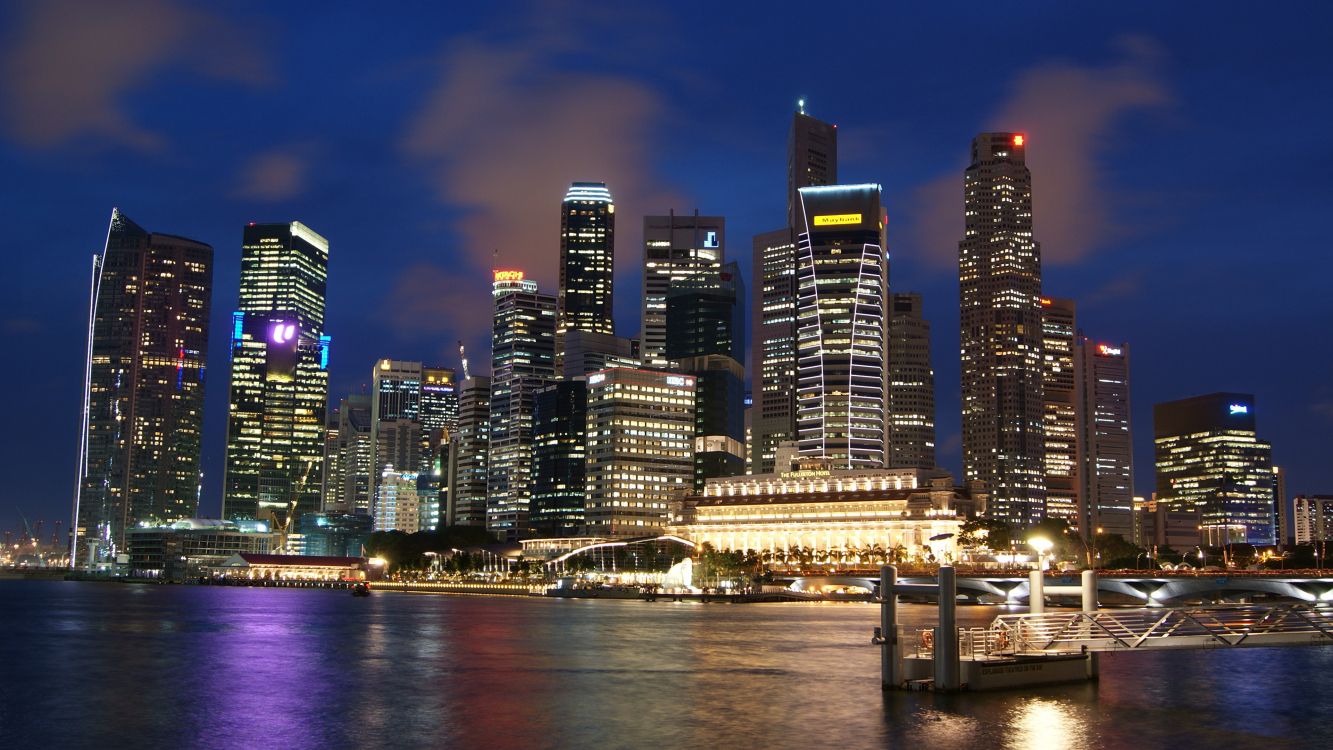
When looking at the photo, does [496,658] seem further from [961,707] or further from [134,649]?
[961,707]

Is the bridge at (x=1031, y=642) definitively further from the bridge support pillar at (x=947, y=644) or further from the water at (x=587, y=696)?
the water at (x=587, y=696)

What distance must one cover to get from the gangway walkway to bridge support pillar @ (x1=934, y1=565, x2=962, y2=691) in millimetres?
5145

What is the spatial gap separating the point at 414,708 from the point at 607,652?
35.4 meters

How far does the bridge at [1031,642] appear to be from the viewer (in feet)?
190

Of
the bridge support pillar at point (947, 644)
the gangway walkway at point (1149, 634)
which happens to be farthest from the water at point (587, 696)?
the gangway walkway at point (1149, 634)

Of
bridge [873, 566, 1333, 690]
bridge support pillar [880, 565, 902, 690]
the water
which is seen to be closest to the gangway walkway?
bridge [873, 566, 1333, 690]

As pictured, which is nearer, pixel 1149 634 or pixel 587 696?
pixel 1149 634

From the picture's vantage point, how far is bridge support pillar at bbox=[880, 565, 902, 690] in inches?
2301

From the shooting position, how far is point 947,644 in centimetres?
5819

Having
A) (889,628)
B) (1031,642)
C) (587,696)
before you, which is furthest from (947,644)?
(587,696)

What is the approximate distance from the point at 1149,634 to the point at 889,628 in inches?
462

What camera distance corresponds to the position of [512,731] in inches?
2130

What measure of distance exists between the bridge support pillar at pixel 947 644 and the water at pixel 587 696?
0.90 m

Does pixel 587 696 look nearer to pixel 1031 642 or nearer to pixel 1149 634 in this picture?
pixel 1031 642
